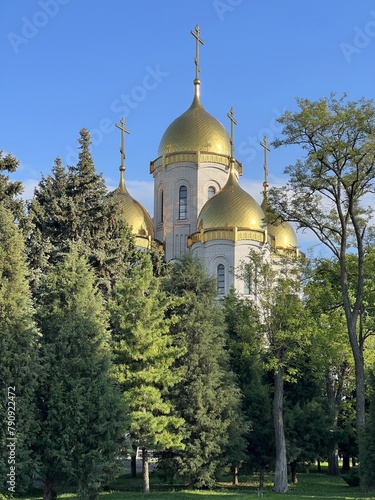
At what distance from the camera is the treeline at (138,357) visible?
16.8 meters

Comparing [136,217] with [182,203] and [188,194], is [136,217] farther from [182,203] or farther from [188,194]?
[188,194]

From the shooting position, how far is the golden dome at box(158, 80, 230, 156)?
4625 centimetres

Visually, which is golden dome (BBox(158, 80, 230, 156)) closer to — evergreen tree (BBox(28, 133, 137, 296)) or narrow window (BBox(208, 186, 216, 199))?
narrow window (BBox(208, 186, 216, 199))

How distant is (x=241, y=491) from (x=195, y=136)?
2813cm

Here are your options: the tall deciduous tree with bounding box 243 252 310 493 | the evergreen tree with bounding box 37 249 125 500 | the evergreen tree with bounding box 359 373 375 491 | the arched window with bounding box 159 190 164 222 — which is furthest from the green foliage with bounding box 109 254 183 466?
the arched window with bounding box 159 190 164 222

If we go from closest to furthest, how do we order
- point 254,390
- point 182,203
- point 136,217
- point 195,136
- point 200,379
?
point 200,379, point 254,390, point 136,217, point 195,136, point 182,203

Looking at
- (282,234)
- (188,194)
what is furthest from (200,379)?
(188,194)

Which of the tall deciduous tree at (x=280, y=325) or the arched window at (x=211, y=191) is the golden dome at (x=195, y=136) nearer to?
the arched window at (x=211, y=191)

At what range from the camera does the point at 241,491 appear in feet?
74.4

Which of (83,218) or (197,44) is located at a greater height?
(197,44)

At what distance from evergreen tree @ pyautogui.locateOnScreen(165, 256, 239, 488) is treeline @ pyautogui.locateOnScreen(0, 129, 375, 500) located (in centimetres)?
5

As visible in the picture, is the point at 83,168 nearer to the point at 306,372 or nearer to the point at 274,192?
the point at 274,192

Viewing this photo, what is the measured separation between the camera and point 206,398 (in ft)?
73.4

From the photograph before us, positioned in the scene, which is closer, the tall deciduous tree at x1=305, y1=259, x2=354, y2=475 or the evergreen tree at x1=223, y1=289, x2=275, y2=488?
the tall deciduous tree at x1=305, y1=259, x2=354, y2=475
